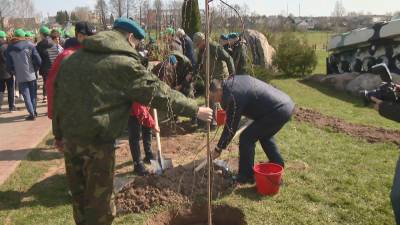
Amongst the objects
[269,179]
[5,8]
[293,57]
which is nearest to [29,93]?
[269,179]

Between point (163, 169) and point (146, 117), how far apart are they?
66 centimetres

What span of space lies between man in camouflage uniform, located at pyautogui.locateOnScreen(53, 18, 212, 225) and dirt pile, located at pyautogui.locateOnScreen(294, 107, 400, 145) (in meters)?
4.70

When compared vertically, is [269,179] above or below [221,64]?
below

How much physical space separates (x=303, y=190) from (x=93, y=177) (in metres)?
2.56

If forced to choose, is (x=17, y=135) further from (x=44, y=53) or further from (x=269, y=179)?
(x=269, y=179)

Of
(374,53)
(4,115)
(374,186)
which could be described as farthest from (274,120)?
(374,53)

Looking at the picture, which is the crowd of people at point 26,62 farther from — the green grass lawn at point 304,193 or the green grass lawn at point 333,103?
the green grass lawn at point 333,103

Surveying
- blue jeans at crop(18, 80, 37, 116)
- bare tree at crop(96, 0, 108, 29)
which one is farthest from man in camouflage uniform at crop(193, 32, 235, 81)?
bare tree at crop(96, 0, 108, 29)

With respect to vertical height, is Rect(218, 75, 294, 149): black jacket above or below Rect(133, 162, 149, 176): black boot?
above

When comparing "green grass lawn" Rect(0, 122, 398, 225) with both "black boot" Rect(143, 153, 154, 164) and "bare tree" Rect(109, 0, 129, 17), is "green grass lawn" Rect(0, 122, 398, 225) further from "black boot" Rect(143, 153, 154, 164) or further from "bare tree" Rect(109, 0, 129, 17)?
"bare tree" Rect(109, 0, 129, 17)

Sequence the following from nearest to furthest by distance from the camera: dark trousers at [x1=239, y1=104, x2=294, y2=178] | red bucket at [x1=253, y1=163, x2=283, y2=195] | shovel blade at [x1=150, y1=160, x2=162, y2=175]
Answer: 1. red bucket at [x1=253, y1=163, x2=283, y2=195]
2. dark trousers at [x1=239, y1=104, x2=294, y2=178]
3. shovel blade at [x1=150, y1=160, x2=162, y2=175]

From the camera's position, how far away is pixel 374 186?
4.71 meters

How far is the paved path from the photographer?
19.4ft

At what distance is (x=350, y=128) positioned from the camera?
7375 millimetres
